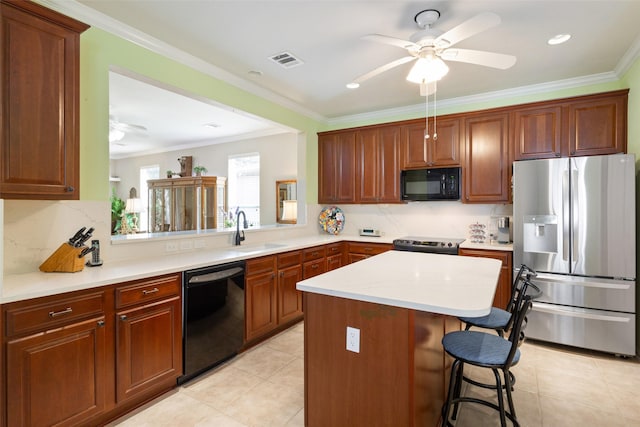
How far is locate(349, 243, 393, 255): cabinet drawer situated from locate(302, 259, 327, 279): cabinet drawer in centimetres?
52

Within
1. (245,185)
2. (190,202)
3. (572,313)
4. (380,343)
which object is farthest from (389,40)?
(190,202)

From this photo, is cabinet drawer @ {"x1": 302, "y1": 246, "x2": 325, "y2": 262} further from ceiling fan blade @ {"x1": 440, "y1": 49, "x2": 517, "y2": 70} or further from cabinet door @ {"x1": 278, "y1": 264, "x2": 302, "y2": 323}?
ceiling fan blade @ {"x1": 440, "y1": 49, "x2": 517, "y2": 70}

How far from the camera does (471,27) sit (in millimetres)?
1879

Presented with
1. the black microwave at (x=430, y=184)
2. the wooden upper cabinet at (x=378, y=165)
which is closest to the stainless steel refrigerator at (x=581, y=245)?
the black microwave at (x=430, y=184)

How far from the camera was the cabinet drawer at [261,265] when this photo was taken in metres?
2.94

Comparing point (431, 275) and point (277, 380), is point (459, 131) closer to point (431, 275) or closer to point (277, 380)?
point (431, 275)

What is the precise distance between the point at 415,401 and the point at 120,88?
174 inches

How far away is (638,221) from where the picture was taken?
2902mm

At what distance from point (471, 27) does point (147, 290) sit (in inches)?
102

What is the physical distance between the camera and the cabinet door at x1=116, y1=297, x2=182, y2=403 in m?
1.98

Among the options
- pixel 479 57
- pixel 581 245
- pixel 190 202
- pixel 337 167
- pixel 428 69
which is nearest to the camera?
pixel 479 57

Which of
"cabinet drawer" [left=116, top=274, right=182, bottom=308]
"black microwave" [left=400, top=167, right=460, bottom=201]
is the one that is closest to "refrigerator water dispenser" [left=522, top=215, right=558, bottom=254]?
"black microwave" [left=400, top=167, right=460, bottom=201]

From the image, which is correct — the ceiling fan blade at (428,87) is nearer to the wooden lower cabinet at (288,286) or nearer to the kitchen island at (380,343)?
the kitchen island at (380,343)

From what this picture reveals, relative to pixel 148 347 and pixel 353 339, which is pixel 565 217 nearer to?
pixel 353 339
